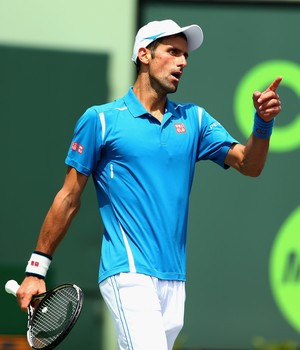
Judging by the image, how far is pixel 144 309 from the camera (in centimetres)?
493

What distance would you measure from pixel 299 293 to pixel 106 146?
11.9 ft

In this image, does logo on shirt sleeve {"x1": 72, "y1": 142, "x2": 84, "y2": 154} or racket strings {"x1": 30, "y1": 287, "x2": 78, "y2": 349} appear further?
logo on shirt sleeve {"x1": 72, "y1": 142, "x2": 84, "y2": 154}

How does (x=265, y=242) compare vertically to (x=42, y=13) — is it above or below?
below

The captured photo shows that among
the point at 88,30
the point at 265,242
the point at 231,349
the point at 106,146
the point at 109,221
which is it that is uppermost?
the point at 88,30

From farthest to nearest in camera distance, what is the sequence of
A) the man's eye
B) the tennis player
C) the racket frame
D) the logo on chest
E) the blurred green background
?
the blurred green background < the man's eye < the logo on chest < the tennis player < the racket frame

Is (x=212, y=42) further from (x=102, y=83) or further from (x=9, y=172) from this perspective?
(x=9, y=172)

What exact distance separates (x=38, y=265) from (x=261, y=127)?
4.10 feet

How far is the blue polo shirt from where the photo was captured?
505 centimetres

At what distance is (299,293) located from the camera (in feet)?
27.4

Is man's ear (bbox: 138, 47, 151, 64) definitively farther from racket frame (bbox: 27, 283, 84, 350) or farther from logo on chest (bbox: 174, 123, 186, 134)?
racket frame (bbox: 27, 283, 84, 350)

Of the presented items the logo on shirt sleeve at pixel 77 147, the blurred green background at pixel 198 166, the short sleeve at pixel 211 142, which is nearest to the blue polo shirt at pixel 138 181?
the logo on shirt sleeve at pixel 77 147

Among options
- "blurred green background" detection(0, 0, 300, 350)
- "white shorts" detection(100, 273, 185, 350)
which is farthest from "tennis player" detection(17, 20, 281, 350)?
"blurred green background" detection(0, 0, 300, 350)

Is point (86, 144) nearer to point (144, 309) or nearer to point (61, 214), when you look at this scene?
point (61, 214)

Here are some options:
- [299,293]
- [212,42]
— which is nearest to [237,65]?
[212,42]
